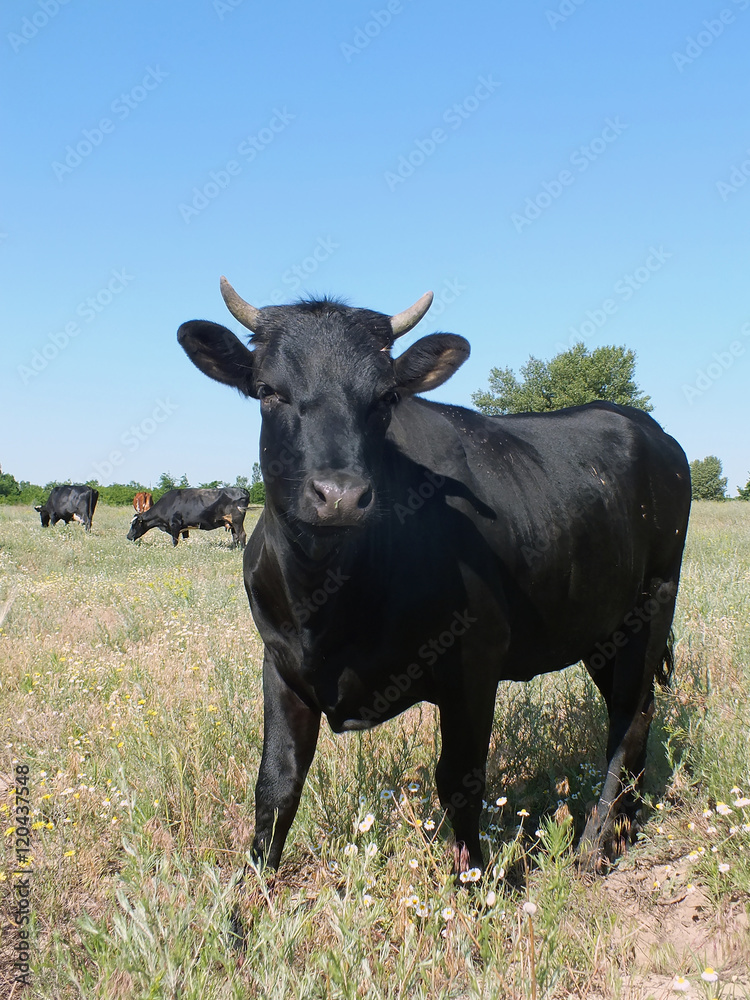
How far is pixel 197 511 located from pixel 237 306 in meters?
23.8

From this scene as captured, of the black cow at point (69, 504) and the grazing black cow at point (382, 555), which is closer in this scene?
the grazing black cow at point (382, 555)

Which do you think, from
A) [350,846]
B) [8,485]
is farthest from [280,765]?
[8,485]

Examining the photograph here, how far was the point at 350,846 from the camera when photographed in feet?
9.37

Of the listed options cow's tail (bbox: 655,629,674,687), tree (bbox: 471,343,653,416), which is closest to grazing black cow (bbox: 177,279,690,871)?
cow's tail (bbox: 655,629,674,687)

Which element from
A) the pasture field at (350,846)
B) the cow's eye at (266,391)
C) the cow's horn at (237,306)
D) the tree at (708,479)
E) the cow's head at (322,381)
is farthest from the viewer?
the tree at (708,479)

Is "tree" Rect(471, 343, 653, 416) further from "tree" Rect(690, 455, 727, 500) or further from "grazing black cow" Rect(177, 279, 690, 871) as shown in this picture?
"grazing black cow" Rect(177, 279, 690, 871)

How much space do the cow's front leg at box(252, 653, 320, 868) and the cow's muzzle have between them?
1125 mm

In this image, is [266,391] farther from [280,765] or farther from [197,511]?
[197,511]

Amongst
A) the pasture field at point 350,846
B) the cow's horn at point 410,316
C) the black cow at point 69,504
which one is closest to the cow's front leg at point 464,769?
the pasture field at point 350,846

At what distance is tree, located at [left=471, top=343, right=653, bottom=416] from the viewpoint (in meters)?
59.1

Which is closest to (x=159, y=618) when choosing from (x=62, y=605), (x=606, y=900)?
(x=62, y=605)

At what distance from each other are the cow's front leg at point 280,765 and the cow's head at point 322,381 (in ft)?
2.98

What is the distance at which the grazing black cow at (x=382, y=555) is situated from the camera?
3.03m

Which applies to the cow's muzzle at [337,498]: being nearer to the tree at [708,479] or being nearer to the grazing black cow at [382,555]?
the grazing black cow at [382,555]
